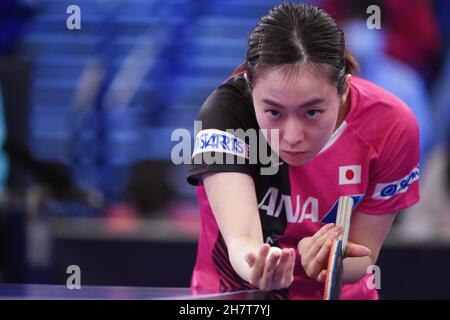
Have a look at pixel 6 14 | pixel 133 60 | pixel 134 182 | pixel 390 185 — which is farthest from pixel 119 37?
pixel 390 185

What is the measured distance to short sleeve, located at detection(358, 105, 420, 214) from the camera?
1.95 m

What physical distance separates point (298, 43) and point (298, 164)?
0.25 m

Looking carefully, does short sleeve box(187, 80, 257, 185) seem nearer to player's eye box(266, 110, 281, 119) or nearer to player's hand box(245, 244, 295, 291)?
player's eye box(266, 110, 281, 119)

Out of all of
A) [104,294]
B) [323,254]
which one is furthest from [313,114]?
[104,294]

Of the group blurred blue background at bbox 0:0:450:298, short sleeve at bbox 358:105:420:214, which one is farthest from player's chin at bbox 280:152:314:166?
blurred blue background at bbox 0:0:450:298

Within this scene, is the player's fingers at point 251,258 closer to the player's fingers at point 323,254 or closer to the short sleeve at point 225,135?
the player's fingers at point 323,254

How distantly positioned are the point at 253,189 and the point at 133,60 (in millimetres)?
3274

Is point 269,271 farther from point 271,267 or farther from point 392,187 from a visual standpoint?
point 392,187

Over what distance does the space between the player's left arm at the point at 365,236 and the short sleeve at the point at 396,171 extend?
Result: 2 centimetres

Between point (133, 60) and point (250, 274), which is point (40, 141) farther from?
point (250, 274)

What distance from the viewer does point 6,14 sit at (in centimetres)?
459

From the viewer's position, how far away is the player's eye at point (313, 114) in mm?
1717

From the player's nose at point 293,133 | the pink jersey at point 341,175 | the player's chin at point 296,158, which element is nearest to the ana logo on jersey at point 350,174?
the pink jersey at point 341,175

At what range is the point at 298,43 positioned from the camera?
5.65ft
